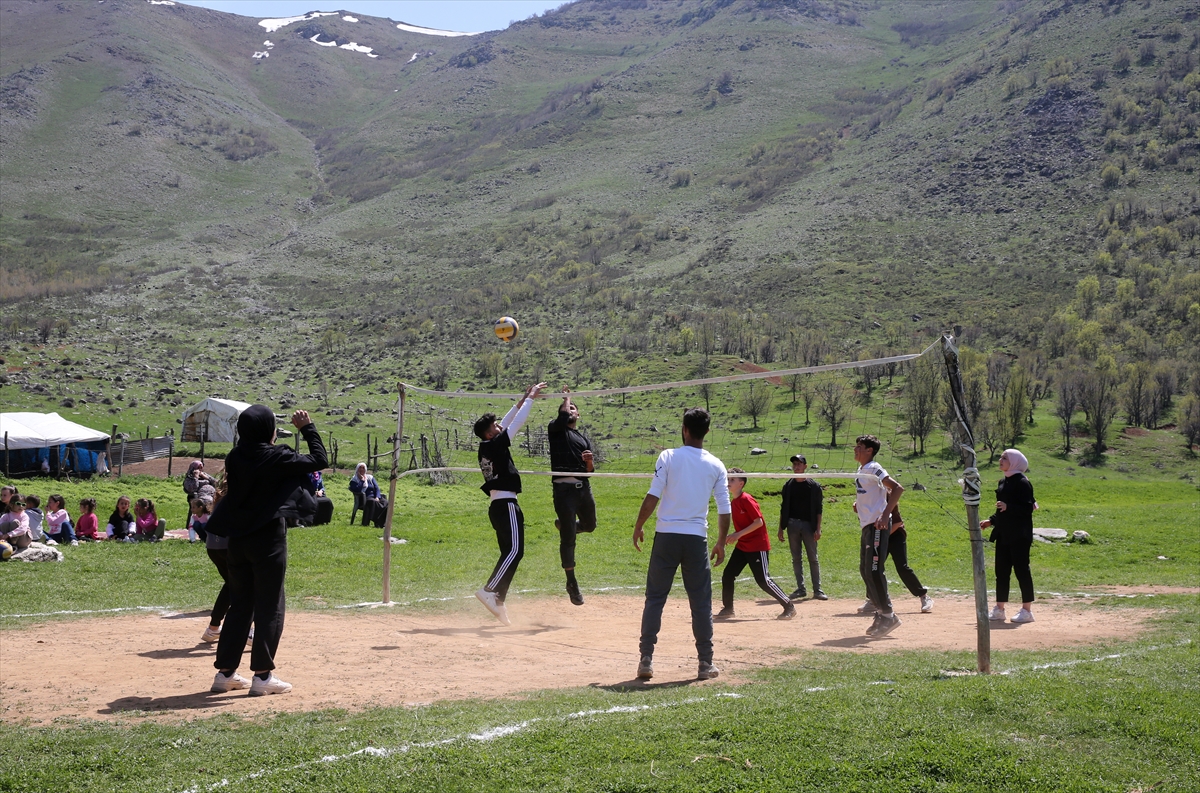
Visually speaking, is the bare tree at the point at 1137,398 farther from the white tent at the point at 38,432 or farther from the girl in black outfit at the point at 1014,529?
the white tent at the point at 38,432

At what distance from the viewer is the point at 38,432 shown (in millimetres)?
30953

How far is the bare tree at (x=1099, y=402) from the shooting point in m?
54.9

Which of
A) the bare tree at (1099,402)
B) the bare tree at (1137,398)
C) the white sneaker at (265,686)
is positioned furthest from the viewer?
the bare tree at (1137,398)

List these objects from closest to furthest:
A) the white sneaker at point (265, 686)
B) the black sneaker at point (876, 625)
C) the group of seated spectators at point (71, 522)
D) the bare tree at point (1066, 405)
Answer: the white sneaker at point (265, 686)
the black sneaker at point (876, 625)
the group of seated spectators at point (71, 522)
the bare tree at point (1066, 405)

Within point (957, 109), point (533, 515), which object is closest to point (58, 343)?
point (533, 515)

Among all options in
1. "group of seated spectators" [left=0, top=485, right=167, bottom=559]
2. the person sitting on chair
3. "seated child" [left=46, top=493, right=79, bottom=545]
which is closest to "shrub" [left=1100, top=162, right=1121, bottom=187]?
the person sitting on chair

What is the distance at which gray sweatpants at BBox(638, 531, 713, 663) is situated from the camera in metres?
7.23

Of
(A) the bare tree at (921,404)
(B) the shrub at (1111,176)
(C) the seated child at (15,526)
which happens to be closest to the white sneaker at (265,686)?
(C) the seated child at (15,526)

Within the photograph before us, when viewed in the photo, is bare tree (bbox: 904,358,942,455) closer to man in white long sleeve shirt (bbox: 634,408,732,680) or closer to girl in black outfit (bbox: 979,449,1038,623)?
girl in black outfit (bbox: 979,449,1038,623)

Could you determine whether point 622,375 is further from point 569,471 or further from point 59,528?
point 569,471

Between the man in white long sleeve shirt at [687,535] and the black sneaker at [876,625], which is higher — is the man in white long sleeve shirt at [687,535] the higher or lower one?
the higher one

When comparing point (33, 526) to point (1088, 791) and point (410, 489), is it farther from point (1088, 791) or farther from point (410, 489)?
point (1088, 791)

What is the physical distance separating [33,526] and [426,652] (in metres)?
11.3

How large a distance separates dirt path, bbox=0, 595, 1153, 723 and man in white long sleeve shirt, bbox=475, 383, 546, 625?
532 mm
